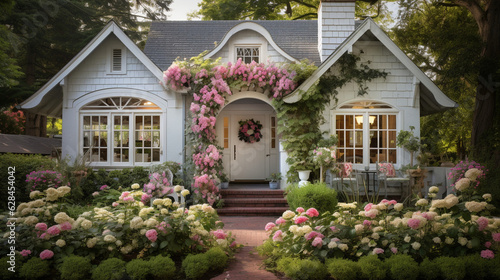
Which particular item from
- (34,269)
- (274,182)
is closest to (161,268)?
(34,269)

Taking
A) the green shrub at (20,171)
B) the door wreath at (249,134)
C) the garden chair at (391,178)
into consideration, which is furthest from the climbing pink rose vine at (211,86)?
the green shrub at (20,171)

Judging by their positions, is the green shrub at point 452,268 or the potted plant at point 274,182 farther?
the potted plant at point 274,182

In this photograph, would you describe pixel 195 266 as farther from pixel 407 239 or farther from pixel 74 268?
pixel 407 239

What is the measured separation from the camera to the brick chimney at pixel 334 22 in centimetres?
1158

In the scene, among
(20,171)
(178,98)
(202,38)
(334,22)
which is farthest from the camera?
(202,38)

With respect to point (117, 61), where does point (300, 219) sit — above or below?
below

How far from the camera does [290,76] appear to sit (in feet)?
32.7

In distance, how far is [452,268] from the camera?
408cm

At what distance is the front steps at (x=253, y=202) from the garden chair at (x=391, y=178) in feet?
7.69

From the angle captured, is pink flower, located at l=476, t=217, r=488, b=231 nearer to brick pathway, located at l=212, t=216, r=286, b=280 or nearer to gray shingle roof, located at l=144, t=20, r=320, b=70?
brick pathway, located at l=212, t=216, r=286, b=280

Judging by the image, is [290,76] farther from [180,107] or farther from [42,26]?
[42,26]

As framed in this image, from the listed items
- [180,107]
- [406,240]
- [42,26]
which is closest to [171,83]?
[180,107]

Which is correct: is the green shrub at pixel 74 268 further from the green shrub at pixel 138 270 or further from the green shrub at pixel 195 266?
the green shrub at pixel 195 266

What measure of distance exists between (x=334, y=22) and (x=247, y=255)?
8.28 metres
